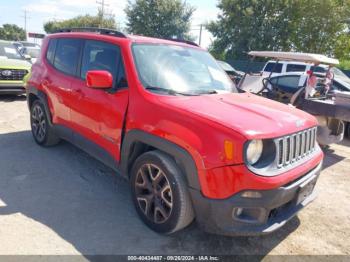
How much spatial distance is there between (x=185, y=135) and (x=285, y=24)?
27.7 m

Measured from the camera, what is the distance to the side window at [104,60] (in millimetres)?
3643

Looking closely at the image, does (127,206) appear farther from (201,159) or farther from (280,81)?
(280,81)

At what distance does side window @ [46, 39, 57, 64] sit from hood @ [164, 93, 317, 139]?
108 inches

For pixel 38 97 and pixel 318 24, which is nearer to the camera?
pixel 38 97

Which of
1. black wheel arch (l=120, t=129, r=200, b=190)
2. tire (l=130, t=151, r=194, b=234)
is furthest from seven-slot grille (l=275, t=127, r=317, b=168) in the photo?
tire (l=130, t=151, r=194, b=234)

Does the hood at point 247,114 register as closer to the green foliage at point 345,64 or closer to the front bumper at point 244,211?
the front bumper at point 244,211

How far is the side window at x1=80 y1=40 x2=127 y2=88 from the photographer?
143 inches

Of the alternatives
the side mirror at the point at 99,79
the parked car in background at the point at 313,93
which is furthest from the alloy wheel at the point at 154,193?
the parked car in background at the point at 313,93

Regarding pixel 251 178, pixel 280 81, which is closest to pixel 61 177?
pixel 251 178

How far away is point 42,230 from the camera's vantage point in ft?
10.5

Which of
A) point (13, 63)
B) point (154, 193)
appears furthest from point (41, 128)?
point (13, 63)

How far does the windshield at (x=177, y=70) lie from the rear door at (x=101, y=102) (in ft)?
0.81

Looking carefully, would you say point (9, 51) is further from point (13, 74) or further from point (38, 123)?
point (38, 123)

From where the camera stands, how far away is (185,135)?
2844 millimetres
